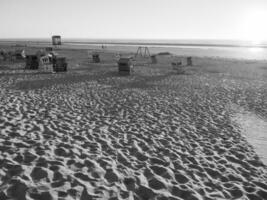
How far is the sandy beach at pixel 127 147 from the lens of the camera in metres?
4.64

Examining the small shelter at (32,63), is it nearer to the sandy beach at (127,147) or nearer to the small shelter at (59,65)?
the small shelter at (59,65)

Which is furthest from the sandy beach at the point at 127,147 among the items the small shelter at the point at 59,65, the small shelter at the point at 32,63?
the small shelter at the point at 32,63

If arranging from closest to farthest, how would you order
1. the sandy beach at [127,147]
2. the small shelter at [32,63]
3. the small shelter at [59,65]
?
1. the sandy beach at [127,147]
2. the small shelter at [59,65]
3. the small shelter at [32,63]

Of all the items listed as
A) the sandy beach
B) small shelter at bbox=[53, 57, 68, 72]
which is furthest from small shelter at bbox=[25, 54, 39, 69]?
the sandy beach

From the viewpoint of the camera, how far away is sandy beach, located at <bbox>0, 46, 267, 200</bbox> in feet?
15.2

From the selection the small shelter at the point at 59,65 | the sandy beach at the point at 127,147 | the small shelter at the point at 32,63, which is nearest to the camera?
the sandy beach at the point at 127,147

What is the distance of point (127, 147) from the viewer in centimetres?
644

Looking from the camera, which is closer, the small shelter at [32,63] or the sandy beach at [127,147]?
the sandy beach at [127,147]

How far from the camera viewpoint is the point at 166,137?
7309mm

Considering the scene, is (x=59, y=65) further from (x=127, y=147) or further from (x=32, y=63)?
(x=127, y=147)

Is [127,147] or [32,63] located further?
[32,63]

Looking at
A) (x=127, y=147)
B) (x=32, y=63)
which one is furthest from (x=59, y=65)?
(x=127, y=147)

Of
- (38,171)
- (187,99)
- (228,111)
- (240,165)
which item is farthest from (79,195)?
(187,99)

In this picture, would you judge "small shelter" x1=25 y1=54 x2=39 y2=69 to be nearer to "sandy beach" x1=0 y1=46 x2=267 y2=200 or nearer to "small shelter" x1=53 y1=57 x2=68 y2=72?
"small shelter" x1=53 y1=57 x2=68 y2=72
